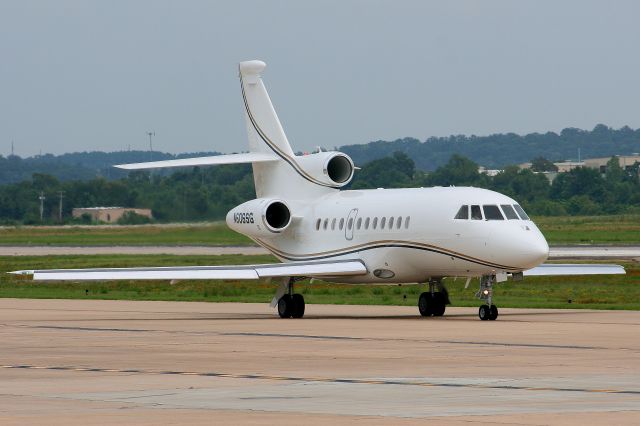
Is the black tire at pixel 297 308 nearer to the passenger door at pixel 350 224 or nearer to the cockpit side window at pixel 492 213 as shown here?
the passenger door at pixel 350 224

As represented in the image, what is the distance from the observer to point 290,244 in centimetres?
4062

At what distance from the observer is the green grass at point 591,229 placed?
9388cm

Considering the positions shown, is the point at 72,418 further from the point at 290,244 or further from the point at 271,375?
the point at 290,244

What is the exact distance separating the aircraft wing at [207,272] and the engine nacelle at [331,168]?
3902 millimetres

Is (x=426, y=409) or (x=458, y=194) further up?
(x=458, y=194)

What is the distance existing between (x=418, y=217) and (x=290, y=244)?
20.8 ft

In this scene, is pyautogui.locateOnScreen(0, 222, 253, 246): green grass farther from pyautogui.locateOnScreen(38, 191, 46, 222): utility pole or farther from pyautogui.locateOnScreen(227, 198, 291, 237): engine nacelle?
pyautogui.locateOnScreen(227, 198, 291, 237): engine nacelle

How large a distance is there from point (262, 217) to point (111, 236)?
246 ft

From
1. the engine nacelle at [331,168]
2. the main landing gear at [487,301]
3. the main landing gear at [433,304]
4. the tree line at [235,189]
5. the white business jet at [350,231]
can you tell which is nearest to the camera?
the main landing gear at [487,301]

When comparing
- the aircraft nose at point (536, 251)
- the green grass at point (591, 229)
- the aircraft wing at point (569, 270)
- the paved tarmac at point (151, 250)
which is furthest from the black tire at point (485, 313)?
the green grass at point (591, 229)

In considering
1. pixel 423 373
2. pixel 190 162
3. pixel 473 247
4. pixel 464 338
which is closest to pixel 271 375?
pixel 423 373

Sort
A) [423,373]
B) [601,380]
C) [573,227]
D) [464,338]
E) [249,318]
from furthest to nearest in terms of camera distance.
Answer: [573,227], [249,318], [464,338], [423,373], [601,380]

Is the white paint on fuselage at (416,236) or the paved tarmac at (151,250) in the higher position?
the white paint on fuselage at (416,236)

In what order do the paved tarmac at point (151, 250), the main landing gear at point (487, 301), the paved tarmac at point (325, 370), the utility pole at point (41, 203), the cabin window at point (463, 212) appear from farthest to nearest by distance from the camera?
1. the utility pole at point (41, 203)
2. the paved tarmac at point (151, 250)
3. the cabin window at point (463, 212)
4. the main landing gear at point (487, 301)
5. the paved tarmac at point (325, 370)
